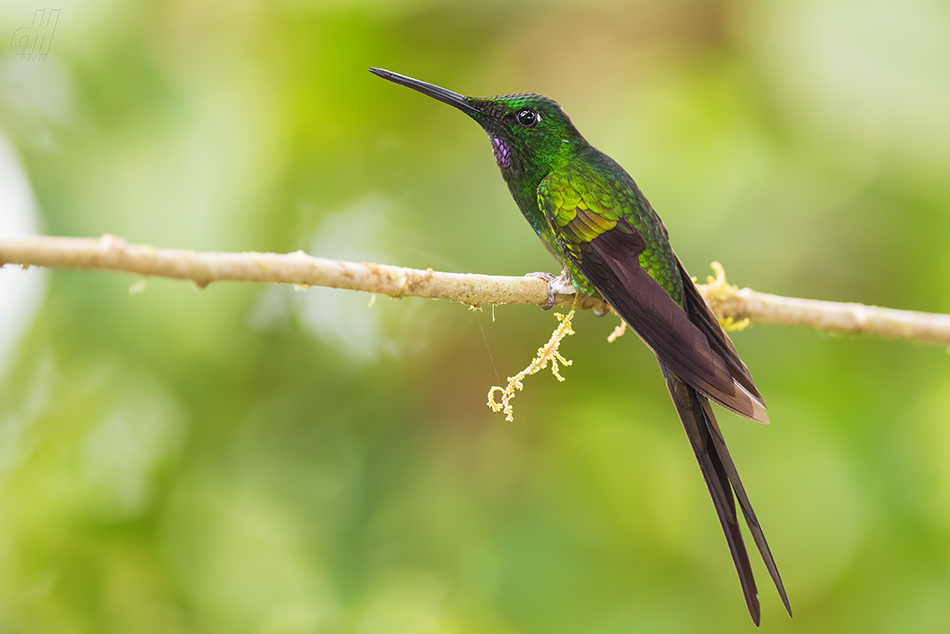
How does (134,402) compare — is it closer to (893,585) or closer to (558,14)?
(558,14)

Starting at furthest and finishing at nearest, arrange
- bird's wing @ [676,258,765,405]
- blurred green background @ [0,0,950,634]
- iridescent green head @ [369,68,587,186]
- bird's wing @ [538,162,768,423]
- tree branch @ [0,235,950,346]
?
blurred green background @ [0,0,950,634] < iridescent green head @ [369,68,587,186] < bird's wing @ [676,258,765,405] < bird's wing @ [538,162,768,423] < tree branch @ [0,235,950,346]

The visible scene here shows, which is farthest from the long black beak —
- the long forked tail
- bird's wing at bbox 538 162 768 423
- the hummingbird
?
the long forked tail

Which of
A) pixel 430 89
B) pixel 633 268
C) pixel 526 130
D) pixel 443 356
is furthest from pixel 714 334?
pixel 443 356

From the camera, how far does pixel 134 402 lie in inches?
95.7

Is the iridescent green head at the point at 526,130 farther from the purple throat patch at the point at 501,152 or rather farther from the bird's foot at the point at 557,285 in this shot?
the bird's foot at the point at 557,285

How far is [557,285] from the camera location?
1.82 meters

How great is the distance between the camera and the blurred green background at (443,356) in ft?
7.91

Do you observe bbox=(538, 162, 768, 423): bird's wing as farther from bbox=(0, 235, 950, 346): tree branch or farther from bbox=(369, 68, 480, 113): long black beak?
bbox=(369, 68, 480, 113): long black beak

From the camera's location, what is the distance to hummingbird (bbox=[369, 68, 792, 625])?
1.61m

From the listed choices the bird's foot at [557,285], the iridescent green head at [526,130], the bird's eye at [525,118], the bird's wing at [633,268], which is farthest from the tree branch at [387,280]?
the bird's eye at [525,118]

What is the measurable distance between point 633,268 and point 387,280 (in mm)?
702

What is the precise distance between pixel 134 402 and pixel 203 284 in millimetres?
1668

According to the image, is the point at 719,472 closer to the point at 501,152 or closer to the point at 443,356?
the point at 501,152

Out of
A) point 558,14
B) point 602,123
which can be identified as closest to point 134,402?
point 602,123
